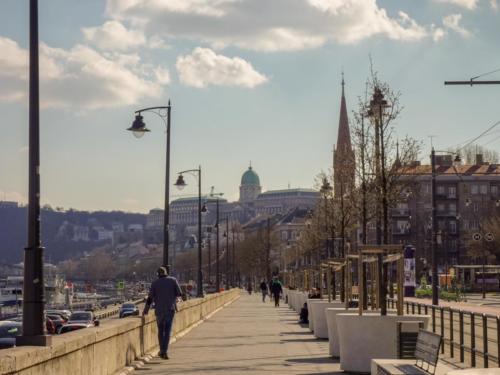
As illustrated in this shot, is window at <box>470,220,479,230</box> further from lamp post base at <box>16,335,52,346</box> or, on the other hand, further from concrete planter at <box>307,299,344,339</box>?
lamp post base at <box>16,335,52,346</box>

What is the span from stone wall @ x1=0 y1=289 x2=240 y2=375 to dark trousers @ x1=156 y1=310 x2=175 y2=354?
39 centimetres

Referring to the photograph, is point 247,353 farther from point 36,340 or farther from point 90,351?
point 36,340

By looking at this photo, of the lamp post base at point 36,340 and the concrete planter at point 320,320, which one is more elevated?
the lamp post base at point 36,340

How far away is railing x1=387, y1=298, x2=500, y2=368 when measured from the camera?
1914 centimetres

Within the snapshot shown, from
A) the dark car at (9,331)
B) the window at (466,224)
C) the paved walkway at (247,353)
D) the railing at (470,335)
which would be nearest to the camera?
the railing at (470,335)

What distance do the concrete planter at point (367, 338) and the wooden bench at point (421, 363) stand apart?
367 centimetres

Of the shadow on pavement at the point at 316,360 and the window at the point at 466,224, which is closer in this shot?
the shadow on pavement at the point at 316,360

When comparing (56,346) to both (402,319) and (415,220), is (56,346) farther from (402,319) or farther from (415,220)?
(415,220)

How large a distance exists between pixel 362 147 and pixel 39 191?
752 inches

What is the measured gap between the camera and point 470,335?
21.2m

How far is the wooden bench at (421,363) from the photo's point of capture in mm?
13781

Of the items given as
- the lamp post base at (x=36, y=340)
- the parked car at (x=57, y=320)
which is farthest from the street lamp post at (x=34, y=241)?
the parked car at (x=57, y=320)

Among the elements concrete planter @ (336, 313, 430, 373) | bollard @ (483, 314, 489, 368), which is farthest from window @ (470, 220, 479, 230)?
concrete planter @ (336, 313, 430, 373)

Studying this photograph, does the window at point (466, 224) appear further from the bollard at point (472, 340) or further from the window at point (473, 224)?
the bollard at point (472, 340)
